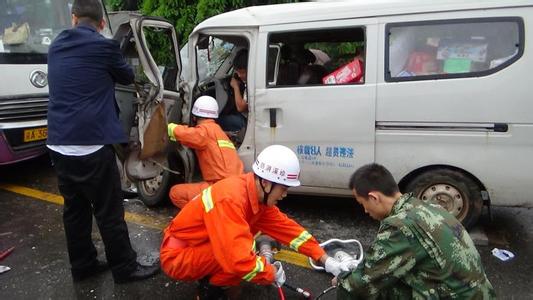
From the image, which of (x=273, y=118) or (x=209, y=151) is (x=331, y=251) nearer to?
(x=273, y=118)

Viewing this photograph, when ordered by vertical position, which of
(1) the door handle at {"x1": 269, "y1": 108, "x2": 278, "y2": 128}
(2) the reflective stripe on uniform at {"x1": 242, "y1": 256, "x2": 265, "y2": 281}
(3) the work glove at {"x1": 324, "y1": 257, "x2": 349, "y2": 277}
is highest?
(1) the door handle at {"x1": 269, "y1": 108, "x2": 278, "y2": 128}

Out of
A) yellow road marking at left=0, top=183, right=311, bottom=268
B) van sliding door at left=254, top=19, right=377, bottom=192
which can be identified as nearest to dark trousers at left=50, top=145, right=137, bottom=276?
yellow road marking at left=0, top=183, right=311, bottom=268

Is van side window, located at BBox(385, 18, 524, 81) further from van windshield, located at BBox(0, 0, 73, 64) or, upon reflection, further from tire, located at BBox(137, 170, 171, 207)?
van windshield, located at BBox(0, 0, 73, 64)

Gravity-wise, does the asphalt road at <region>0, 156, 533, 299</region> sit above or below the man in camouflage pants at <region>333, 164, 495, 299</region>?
below

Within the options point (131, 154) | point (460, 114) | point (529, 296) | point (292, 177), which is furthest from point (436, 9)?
point (131, 154)

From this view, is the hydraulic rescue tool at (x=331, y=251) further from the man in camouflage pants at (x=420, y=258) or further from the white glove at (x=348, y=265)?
the man in camouflage pants at (x=420, y=258)

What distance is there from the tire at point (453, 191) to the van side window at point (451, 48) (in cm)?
79

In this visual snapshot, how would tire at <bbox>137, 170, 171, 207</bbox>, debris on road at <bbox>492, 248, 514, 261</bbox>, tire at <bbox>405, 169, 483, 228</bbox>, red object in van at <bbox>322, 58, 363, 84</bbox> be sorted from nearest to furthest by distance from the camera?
debris on road at <bbox>492, 248, 514, 261</bbox>
tire at <bbox>405, 169, 483, 228</bbox>
red object in van at <bbox>322, 58, 363, 84</bbox>
tire at <bbox>137, 170, 171, 207</bbox>

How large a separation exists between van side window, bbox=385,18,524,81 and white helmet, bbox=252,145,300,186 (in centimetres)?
152

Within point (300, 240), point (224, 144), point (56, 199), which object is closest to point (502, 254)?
point (300, 240)

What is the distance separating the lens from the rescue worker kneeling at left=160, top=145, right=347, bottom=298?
2643 millimetres

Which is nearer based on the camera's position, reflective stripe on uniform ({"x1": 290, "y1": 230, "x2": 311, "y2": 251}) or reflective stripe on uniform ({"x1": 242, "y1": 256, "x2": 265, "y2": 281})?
reflective stripe on uniform ({"x1": 242, "y1": 256, "x2": 265, "y2": 281})

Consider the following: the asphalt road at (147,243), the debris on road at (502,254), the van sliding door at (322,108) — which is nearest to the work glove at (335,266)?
the asphalt road at (147,243)

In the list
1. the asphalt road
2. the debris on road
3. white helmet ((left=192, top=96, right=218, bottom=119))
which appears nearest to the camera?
the asphalt road
